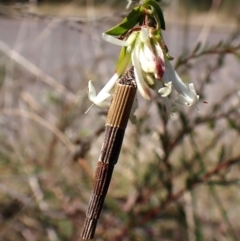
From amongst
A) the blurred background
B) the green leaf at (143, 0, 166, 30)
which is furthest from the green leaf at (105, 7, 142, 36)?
the blurred background

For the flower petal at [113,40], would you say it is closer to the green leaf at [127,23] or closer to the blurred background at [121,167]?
the green leaf at [127,23]

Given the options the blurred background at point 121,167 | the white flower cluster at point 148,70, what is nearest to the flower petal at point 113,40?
the white flower cluster at point 148,70

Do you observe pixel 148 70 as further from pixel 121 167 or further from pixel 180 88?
pixel 121 167

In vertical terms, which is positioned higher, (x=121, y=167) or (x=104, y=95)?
(x=104, y=95)

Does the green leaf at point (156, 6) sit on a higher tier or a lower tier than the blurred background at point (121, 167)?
higher

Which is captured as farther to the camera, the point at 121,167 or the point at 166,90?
the point at 121,167

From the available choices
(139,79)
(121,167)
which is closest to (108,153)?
(139,79)

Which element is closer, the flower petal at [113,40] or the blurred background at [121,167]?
the flower petal at [113,40]
